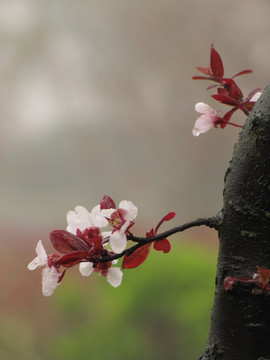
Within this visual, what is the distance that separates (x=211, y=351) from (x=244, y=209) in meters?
0.10

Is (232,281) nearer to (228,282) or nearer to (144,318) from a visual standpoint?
(228,282)

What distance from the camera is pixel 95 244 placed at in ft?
1.11

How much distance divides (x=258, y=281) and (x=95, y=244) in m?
0.11

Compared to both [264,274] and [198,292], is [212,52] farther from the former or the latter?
[198,292]

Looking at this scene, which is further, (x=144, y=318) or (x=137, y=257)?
(x=144, y=318)

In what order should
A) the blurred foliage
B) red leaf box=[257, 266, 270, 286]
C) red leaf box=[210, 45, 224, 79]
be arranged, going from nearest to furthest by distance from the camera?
red leaf box=[257, 266, 270, 286]
red leaf box=[210, 45, 224, 79]
the blurred foliage

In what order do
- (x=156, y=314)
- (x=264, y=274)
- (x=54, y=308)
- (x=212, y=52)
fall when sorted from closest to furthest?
(x=264, y=274), (x=212, y=52), (x=156, y=314), (x=54, y=308)

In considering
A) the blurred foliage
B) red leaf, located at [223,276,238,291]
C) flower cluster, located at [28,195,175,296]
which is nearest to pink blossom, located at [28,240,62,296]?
flower cluster, located at [28,195,175,296]

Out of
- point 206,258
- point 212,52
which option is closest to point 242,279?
point 212,52

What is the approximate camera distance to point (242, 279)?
0.33 meters

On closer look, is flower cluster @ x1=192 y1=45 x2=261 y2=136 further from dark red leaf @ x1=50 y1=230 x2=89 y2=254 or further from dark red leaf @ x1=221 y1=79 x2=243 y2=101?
dark red leaf @ x1=50 y1=230 x2=89 y2=254

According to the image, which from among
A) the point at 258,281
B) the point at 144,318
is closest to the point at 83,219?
the point at 258,281

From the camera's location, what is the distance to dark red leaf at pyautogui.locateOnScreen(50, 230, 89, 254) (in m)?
0.34

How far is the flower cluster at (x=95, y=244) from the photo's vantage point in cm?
33
